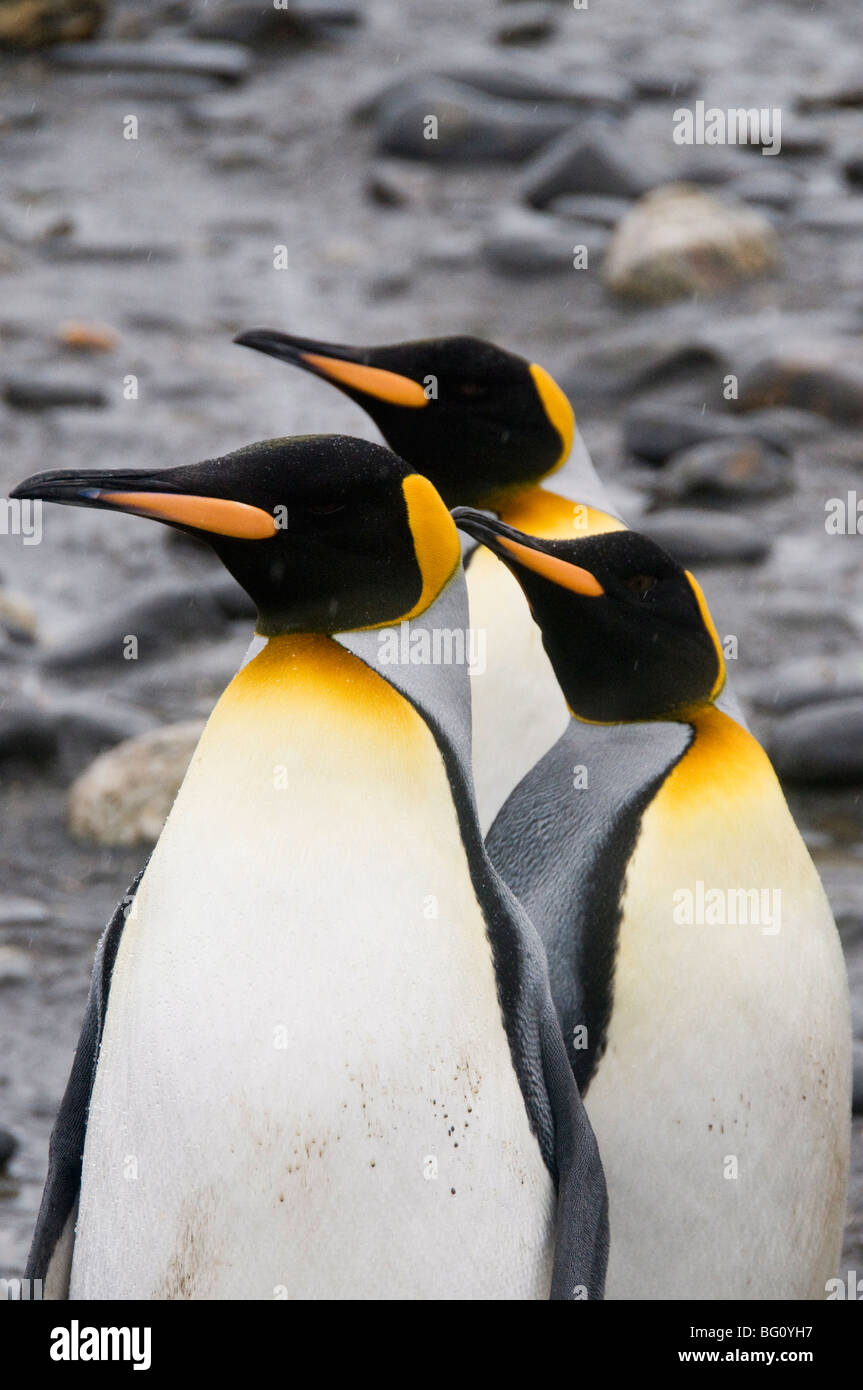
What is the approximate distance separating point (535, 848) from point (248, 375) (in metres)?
5.24

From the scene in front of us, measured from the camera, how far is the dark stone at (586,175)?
29.4 ft

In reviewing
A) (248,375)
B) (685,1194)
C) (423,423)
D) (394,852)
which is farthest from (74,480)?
(248,375)

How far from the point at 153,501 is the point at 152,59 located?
9981 mm

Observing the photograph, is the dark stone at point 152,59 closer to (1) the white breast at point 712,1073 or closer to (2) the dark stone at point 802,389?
(2) the dark stone at point 802,389

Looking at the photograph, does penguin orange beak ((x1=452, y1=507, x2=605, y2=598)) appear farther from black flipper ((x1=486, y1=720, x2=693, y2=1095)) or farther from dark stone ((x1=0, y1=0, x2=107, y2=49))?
dark stone ((x1=0, y1=0, x2=107, y2=49))

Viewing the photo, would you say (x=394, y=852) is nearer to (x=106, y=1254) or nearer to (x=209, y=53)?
(x=106, y=1254)

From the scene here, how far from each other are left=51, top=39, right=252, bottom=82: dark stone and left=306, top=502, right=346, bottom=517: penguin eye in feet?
32.2

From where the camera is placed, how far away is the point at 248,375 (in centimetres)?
729

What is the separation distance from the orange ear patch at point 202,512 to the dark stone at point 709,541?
3.86m

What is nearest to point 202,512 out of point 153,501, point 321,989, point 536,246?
point 153,501

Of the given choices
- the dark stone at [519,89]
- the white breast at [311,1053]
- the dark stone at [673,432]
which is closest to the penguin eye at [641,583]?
the white breast at [311,1053]

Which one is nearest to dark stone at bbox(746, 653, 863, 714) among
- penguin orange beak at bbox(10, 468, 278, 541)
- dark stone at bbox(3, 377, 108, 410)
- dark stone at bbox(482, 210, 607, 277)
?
penguin orange beak at bbox(10, 468, 278, 541)

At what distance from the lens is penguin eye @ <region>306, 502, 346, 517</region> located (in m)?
1.87

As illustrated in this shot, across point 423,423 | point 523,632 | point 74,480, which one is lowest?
Result: point 523,632
